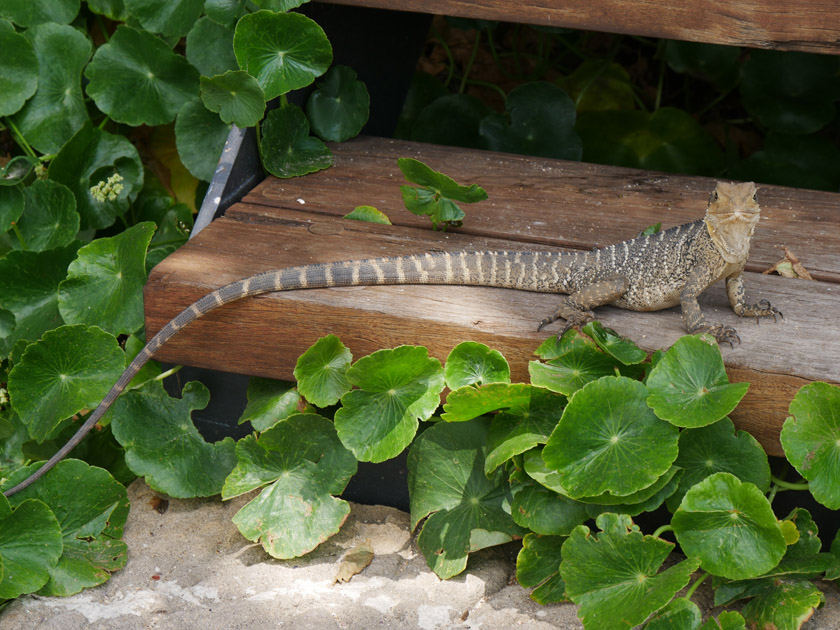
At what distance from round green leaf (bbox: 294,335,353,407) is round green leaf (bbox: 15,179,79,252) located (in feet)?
4.88

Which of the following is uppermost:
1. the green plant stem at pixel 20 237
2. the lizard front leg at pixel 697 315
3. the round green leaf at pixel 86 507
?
the lizard front leg at pixel 697 315

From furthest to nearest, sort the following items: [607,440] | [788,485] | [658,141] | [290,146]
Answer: [658,141] → [290,146] → [788,485] → [607,440]

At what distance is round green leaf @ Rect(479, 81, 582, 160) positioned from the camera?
426cm

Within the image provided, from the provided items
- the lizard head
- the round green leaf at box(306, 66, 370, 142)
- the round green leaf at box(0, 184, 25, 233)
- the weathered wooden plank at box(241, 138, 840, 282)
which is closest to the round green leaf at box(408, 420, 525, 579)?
the weathered wooden plank at box(241, 138, 840, 282)

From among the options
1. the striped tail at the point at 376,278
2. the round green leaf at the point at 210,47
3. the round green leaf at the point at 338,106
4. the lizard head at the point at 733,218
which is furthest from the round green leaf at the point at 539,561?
the round green leaf at the point at 210,47

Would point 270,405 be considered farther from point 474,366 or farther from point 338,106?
point 338,106

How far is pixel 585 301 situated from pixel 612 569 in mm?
794

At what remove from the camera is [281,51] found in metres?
3.15

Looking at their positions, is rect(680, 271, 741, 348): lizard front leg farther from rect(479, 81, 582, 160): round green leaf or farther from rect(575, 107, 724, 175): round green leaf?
rect(575, 107, 724, 175): round green leaf

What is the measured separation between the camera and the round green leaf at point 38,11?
3.76 metres

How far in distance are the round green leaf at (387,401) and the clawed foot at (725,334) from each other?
0.79 m

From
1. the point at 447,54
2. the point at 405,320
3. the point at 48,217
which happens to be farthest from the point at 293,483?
the point at 447,54

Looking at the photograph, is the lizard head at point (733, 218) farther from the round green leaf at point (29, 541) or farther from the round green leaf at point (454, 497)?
the round green leaf at point (29, 541)

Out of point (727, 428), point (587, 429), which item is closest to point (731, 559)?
point (727, 428)
